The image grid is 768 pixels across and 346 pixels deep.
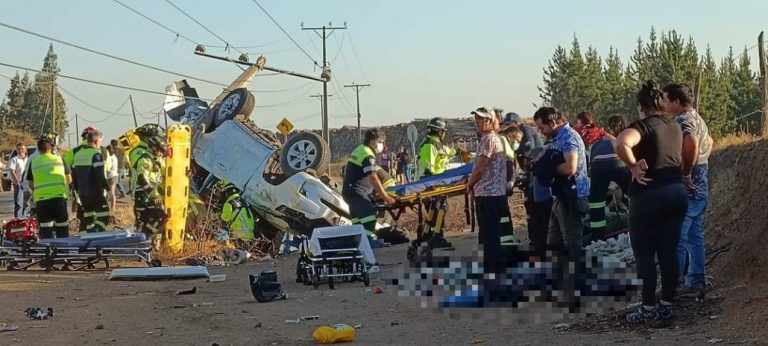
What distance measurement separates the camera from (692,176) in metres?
8.47

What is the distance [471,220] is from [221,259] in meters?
3.90

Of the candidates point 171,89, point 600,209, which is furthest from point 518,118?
point 171,89

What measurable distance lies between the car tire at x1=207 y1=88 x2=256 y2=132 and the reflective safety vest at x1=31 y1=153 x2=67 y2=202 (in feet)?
16.5

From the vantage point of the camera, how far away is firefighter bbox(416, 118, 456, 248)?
1423 cm

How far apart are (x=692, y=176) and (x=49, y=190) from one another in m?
9.75

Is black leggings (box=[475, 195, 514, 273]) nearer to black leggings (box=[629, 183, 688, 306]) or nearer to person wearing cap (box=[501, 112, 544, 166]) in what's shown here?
black leggings (box=[629, 183, 688, 306])

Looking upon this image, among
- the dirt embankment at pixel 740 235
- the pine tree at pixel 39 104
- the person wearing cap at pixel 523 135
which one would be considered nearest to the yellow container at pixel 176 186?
the person wearing cap at pixel 523 135

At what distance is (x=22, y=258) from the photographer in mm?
14023

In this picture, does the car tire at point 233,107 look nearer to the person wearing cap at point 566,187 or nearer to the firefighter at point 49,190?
the firefighter at point 49,190

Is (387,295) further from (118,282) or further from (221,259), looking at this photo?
(221,259)

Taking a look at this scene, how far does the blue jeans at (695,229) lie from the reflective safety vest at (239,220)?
9.60 metres

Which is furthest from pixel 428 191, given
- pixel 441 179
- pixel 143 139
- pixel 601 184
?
pixel 143 139

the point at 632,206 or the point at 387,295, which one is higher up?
the point at 632,206

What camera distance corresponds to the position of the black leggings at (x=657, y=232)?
7227 mm
